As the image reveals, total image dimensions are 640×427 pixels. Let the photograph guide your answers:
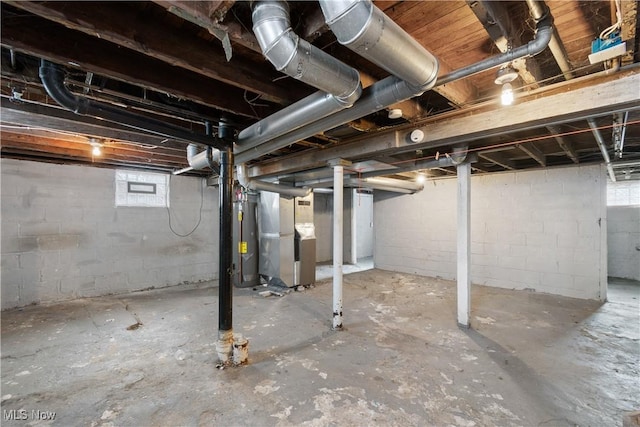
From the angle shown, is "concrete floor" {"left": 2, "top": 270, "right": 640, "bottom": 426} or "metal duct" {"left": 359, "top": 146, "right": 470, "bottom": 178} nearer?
"concrete floor" {"left": 2, "top": 270, "right": 640, "bottom": 426}

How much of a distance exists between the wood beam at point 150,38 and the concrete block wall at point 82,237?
11.9ft

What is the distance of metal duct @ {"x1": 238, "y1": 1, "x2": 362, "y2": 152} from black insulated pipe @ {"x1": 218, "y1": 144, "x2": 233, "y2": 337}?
90 cm

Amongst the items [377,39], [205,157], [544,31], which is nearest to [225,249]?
[205,157]

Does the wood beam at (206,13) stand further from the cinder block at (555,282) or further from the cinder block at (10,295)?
the cinder block at (555,282)

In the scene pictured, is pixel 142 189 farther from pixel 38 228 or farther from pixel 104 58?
pixel 104 58

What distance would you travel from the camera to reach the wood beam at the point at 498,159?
11.6ft

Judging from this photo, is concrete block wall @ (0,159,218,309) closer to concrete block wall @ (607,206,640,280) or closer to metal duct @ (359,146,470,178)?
metal duct @ (359,146,470,178)

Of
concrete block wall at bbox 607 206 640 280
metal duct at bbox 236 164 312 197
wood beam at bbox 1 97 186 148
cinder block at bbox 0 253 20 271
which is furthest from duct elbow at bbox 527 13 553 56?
concrete block wall at bbox 607 206 640 280

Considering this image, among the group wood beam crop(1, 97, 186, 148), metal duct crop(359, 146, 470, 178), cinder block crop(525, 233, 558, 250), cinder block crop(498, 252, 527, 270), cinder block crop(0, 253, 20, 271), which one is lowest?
cinder block crop(498, 252, 527, 270)

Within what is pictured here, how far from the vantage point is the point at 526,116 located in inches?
72.1

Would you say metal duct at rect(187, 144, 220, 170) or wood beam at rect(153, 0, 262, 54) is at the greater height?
wood beam at rect(153, 0, 262, 54)

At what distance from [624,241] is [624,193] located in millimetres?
940

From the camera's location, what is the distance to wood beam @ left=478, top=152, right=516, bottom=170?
11.6ft

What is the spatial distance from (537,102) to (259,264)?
422 centimetres
